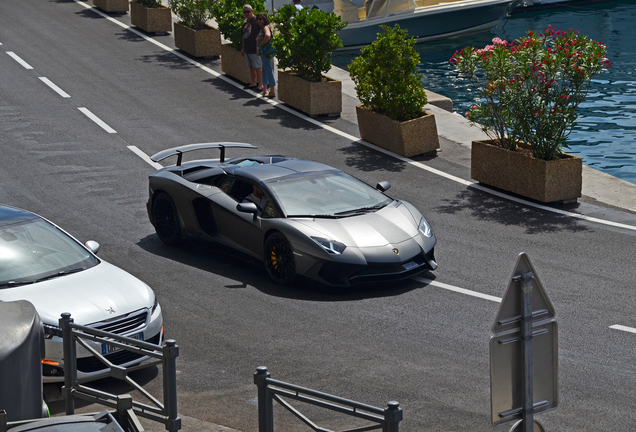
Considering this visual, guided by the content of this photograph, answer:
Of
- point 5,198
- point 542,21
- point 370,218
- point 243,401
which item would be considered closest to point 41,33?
point 5,198

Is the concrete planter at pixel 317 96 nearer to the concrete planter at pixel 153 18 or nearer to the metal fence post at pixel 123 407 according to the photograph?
the concrete planter at pixel 153 18

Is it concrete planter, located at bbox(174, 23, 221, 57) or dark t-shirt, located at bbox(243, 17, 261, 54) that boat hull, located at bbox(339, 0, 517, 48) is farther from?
dark t-shirt, located at bbox(243, 17, 261, 54)

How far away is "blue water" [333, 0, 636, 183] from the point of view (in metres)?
23.9

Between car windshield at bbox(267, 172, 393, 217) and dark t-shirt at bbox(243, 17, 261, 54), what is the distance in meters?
10.0

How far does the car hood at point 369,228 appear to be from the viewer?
1109cm

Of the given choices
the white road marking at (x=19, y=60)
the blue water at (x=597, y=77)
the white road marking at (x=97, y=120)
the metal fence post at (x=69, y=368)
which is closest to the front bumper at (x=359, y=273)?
the metal fence post at (x=69, y=368)

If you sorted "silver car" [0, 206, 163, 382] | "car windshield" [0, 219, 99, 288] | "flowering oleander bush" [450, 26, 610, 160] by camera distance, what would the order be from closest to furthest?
"silver car" [0, 206, 163, 382] → "car windshield" [0, 219, 99, 288] → "flowering oleander bush" [450, 26, 610, 160]

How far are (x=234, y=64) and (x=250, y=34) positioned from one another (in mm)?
2260

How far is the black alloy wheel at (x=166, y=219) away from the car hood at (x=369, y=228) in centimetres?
247

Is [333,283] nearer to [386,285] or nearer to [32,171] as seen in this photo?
[386,285]

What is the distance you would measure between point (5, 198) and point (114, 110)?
630cm

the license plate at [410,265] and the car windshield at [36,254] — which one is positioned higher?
the car windshield at [36,254]

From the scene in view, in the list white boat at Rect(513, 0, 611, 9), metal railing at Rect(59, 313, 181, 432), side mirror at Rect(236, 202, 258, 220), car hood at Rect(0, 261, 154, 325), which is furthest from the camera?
white boat at Rect(513, 0, 611, 9)

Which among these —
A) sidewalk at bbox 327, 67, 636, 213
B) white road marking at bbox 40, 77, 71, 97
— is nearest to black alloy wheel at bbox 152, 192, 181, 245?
sidewalk at bbox 327, 67, 636, 213
